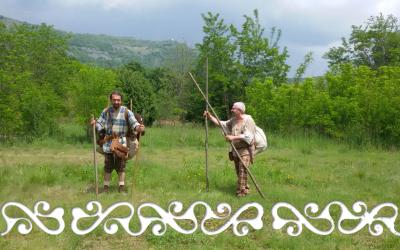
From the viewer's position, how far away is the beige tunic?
834cm

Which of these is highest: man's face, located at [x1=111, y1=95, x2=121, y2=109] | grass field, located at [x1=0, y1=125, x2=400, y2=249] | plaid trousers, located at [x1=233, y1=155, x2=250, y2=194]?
man's face, located at [x1=111, y1=95, x2=121, y2=109]

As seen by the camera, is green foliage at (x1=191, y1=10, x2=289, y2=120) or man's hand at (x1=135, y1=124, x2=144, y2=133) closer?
man's hand at (x1=135, y1=124, x2=144, y2=133)

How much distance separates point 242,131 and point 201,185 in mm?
1523

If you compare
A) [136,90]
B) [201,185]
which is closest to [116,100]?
[201,185]

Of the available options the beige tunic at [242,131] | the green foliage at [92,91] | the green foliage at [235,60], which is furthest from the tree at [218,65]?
the beige tunic at [242,131]

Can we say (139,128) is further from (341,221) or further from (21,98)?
(21,98)

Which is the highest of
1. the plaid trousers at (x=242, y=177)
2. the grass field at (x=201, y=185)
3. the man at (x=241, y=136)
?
the man at (x=241, y=136)

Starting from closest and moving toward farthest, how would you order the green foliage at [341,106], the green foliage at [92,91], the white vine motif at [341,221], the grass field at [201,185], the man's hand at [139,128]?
the grass field at [201,185] < the white vine motif at [341,221] < the man's hand at [139,128] < the green foliage at [341,106] < the green foliage at [92,91]

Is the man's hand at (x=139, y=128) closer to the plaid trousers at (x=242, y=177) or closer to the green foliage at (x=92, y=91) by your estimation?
the plaid trousers at (x=242, y=177)

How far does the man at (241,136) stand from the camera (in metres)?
8.38

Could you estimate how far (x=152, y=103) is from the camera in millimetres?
26359

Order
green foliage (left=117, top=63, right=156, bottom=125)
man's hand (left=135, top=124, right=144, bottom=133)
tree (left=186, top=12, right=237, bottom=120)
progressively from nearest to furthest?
man's hand (left=135, top=124, right=144, bottom=133) → green foliage (left=117, top=63, right=156, bottom=125) → tree (left=186, top=12, right=237, bottom=120)

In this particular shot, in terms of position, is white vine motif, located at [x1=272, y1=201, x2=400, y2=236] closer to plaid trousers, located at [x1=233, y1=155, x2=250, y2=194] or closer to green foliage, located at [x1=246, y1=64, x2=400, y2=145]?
plaid trousers, located at [x1=233, y1=155, x2=250, y2=194]

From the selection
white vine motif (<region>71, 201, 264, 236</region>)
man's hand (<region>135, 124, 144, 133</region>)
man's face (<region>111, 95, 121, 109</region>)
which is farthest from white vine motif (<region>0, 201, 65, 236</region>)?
man's face (<region>111, 95, 121, 109</region>)
